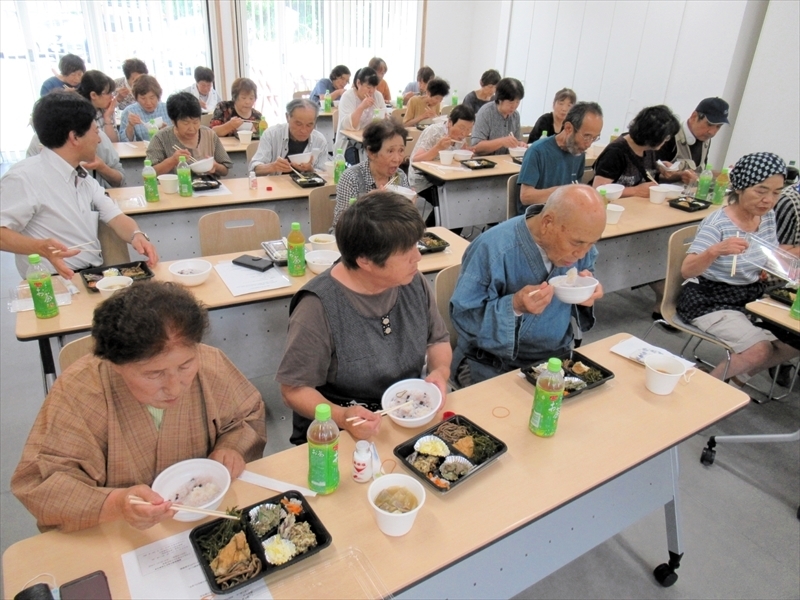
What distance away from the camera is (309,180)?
381cm

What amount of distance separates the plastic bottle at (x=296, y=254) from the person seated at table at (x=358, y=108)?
330 centimetres

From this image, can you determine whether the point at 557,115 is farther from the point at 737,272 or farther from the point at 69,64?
the point at 69,64

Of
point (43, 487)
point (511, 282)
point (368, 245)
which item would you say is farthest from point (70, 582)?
point (511, 282)

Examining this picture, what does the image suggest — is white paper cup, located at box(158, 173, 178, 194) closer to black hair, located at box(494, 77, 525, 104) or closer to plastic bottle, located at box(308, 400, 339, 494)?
plastic bottle, located at box(308, 400, 339, 494)

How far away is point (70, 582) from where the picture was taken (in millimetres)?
1004

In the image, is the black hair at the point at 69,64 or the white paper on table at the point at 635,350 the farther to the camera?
the black hair at the point at 69,64

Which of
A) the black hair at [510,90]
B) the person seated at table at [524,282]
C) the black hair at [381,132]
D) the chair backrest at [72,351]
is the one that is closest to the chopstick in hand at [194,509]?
the chair backrest at [72,351]

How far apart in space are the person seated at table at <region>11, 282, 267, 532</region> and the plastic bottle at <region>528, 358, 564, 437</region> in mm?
797

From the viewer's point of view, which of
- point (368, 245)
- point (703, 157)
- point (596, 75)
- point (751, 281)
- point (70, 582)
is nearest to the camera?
point (70, 582)

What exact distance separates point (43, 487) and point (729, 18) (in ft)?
21.6

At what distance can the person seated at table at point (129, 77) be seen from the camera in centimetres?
577

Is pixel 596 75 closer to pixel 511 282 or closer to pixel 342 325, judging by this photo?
pixel 511 282

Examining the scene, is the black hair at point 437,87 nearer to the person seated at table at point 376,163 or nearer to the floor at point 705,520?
the person seated at table at point 376,163

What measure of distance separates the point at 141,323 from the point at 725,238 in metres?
2.74
